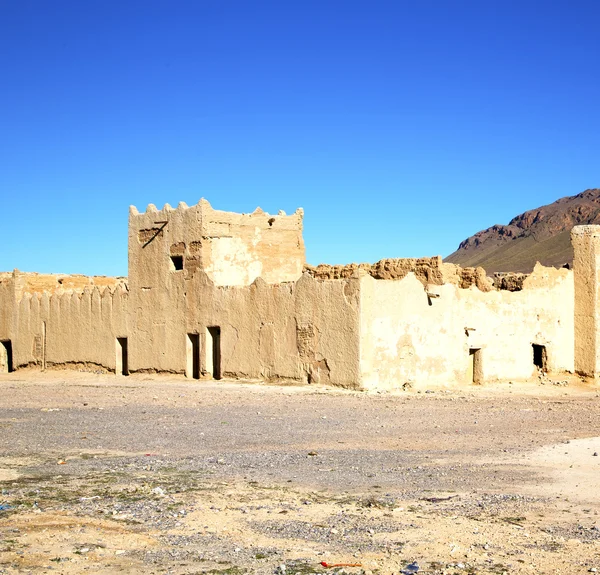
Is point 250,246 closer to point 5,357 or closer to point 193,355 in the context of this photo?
point 193,355

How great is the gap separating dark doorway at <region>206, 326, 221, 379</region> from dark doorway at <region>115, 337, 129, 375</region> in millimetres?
3897

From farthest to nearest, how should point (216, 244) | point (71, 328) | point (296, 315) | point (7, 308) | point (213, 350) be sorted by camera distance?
1. point (7, 308)
2. point (71, 328)
3. point (216, 244)
4. point (213, 350)
5. point (296, 315)

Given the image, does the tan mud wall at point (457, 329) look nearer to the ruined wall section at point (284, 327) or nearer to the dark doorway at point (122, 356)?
the ruined wall section at point (284, 327)

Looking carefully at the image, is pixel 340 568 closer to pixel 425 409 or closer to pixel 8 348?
pixel 425 409

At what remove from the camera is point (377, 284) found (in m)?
18.8

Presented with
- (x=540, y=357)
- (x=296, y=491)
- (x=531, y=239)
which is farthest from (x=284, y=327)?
(x=531, y=239)

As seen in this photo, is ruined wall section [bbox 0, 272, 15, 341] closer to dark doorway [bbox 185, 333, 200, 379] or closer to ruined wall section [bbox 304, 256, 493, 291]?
dark doorway [bbox 185, 333, 200, 379]

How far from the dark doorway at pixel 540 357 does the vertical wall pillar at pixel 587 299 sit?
4.89ft

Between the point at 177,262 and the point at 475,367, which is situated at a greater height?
the point at 177,262

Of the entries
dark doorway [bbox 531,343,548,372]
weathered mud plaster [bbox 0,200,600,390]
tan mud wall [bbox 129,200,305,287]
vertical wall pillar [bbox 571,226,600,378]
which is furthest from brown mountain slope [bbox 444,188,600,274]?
tan mud wall [bbox 129,200,305,287]

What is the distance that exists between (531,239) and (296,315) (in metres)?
82.6

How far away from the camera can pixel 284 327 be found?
20.0 m

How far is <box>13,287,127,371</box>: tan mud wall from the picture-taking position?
25.2 metres

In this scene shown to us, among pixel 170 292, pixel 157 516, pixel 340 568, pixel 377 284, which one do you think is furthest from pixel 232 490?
pixel 170 292
